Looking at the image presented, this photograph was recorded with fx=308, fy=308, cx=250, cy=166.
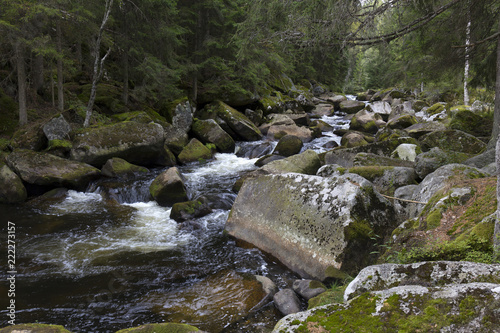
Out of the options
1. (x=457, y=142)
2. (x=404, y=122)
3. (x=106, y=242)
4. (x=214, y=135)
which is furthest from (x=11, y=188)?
(x=404, y=122)

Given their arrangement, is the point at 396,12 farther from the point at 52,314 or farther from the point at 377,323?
the point at 52,314

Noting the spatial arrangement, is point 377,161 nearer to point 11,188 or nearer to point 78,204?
point 78,204

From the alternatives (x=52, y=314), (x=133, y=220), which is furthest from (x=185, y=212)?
(x=52, y=314)

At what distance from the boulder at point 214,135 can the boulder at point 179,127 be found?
0.60 metres

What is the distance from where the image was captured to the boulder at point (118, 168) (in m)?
12.1

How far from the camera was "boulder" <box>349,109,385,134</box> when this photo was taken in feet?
69.5

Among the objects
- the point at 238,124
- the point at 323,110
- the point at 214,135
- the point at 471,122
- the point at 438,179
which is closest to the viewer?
the point at 438,179

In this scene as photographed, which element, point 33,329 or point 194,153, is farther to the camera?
point 194,153

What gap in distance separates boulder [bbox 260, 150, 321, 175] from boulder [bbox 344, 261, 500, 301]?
310 inches

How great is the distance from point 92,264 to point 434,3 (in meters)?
10.7

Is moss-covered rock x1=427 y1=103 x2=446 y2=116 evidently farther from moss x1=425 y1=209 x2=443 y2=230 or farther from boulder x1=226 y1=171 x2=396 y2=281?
moss x1=425 y1=209 x2=443 y2=230

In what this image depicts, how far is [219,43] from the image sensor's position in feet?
62.3

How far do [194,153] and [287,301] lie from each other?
11400 millimetres

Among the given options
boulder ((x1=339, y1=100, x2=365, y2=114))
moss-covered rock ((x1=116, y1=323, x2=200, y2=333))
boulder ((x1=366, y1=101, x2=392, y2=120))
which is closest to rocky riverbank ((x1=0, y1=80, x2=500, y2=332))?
moss-covered rock ((x1=116, y1=323, x2=200, y2=333))
